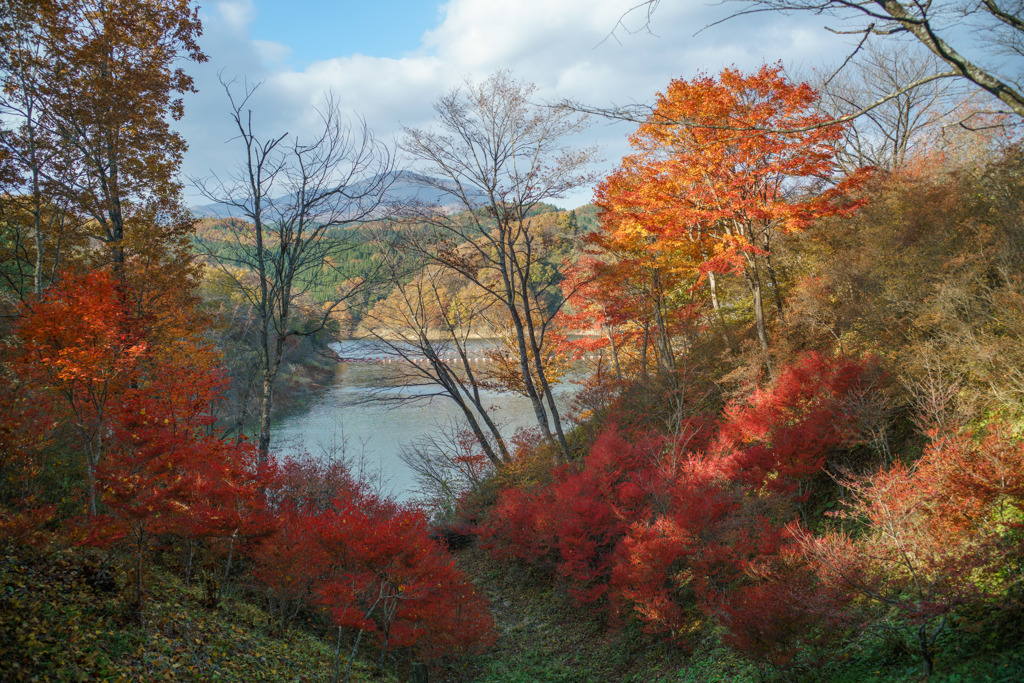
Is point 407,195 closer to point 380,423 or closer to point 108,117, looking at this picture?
point 108,117

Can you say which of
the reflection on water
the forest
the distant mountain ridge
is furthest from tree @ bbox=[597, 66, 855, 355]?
the reflection on water

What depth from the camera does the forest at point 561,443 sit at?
17.3 ft

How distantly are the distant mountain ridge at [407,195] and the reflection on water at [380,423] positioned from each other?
5420 mm

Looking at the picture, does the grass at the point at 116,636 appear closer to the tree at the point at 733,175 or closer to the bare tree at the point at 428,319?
the bare tree at the point at 428,319

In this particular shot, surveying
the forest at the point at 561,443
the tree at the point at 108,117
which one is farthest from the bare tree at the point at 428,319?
the tree at the point at 108,117

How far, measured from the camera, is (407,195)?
13.5 metres

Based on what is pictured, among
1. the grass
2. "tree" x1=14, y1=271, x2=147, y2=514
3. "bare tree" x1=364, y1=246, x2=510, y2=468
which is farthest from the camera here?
"bare tree" x1=364, y1=246, x2=510, y2=468

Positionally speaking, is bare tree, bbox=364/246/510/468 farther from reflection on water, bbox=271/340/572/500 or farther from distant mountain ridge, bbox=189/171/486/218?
distant mountain ridge, bbox=189/171/486/218

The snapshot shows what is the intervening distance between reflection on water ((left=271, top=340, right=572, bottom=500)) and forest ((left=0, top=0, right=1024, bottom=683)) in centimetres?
461

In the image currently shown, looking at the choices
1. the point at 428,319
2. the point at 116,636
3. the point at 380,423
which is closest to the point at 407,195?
the point at 428,319

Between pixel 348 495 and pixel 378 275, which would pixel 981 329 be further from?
pixel 378 275

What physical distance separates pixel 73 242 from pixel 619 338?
60.6 ft

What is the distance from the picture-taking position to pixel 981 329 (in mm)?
7465

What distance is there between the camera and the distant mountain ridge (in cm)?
1162
